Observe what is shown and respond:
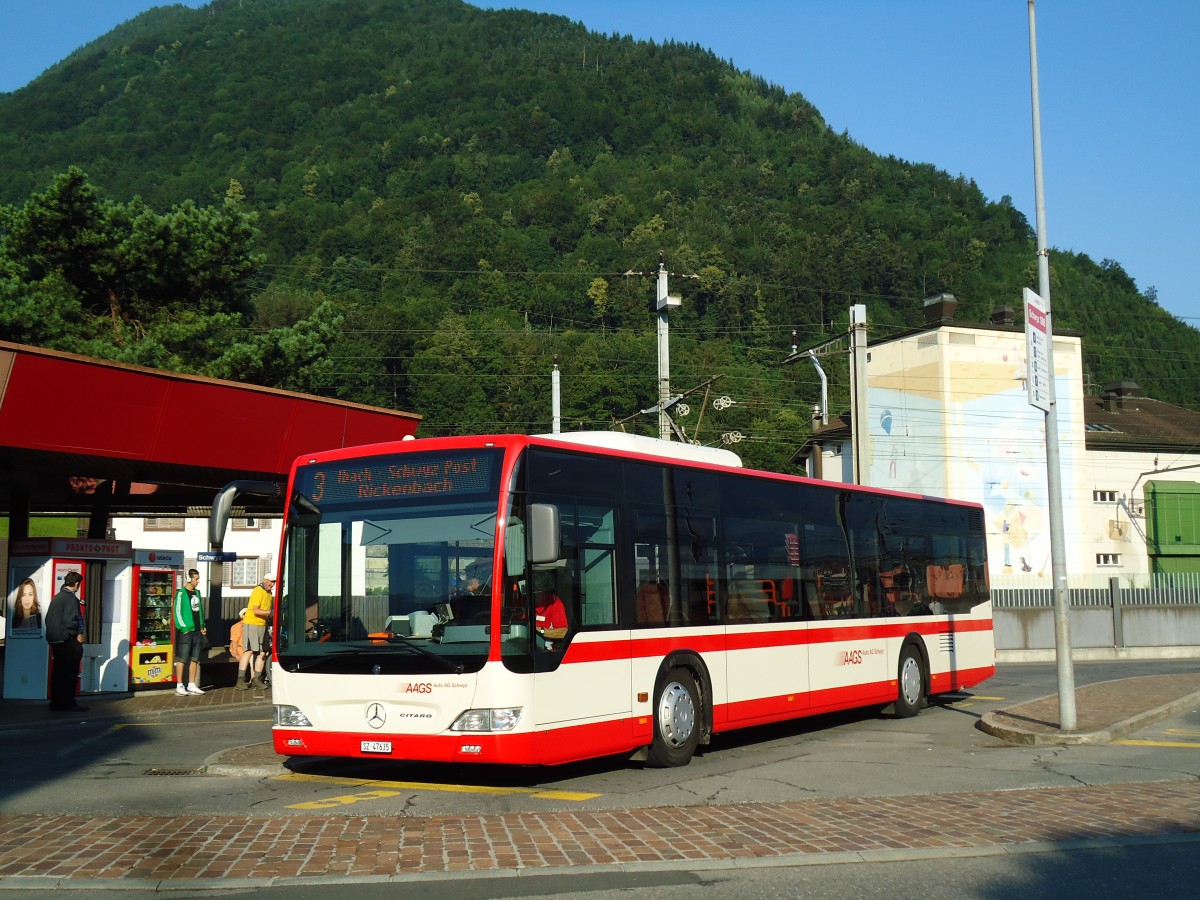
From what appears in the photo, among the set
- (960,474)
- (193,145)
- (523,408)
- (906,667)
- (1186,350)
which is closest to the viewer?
(906,667)

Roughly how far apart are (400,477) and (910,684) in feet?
29.8

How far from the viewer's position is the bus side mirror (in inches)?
399

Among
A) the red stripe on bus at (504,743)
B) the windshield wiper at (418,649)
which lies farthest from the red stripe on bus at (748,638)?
the windshield wiper at (418,649)

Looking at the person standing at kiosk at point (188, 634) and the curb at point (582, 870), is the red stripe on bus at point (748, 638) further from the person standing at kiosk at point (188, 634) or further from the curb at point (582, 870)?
the person standing at kiosk at point (188, 634)

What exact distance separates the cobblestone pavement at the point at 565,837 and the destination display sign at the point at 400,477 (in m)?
2.76

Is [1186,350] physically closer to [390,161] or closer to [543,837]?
[390,161]

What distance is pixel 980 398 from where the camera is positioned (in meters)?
62.5

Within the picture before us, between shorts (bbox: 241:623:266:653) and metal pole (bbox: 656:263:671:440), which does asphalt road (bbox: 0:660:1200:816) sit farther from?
metal pole (bbox: 656:263:671:440)

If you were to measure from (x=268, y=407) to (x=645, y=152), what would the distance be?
387 ft

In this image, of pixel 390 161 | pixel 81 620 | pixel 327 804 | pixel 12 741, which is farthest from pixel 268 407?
pixel 390 161

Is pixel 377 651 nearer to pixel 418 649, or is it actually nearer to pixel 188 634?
pixel 418 649

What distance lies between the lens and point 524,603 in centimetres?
1034

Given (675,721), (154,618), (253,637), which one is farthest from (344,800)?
(154,618)

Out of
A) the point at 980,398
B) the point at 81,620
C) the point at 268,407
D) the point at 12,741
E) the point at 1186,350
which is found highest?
the point at 1186,350
